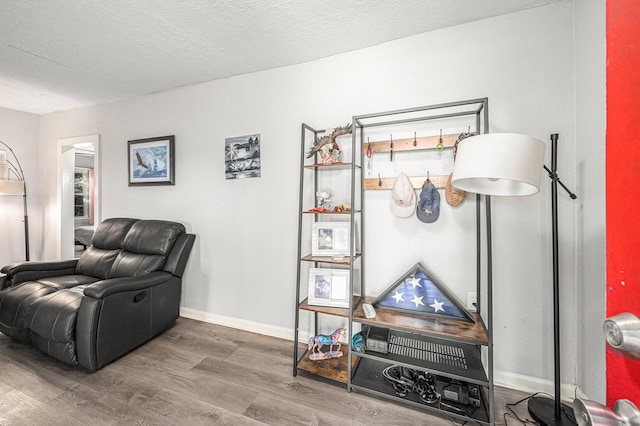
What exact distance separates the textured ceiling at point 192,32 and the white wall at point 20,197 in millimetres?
1383

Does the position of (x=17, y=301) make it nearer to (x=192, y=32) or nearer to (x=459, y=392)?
(x=192, y=32)

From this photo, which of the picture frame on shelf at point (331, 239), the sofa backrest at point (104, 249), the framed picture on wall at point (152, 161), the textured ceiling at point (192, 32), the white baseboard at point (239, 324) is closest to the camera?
the textured ceiling at point (192, 32)

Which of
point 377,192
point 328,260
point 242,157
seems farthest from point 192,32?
point 328,260

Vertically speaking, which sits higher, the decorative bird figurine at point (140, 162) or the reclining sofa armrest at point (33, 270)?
the decorative bird figurine at point (140, 162)

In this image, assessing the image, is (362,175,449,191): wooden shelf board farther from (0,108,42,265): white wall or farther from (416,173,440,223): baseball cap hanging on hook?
(0,108,42,265): white wall

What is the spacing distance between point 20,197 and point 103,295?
3.38 meters

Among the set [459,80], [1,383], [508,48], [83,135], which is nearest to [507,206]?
[459,80]

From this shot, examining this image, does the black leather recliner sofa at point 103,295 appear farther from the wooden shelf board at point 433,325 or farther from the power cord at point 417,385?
the power cord at point 417,385

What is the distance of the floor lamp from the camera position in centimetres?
326

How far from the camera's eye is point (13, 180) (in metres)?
3.48

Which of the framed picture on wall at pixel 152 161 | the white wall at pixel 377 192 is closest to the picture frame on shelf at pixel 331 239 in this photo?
the white wall at pixel 377 192

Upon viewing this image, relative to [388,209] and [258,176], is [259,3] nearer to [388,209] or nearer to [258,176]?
[258,176]

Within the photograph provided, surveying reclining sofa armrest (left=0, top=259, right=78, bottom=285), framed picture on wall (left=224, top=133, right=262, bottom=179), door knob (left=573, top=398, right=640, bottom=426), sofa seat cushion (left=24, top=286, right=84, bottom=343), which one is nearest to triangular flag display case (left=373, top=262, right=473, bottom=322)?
door knob (left=573, top=398, right=640, bottom=426)

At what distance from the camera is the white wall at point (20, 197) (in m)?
3.49
